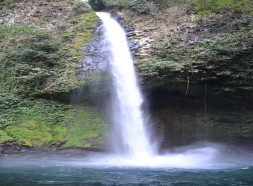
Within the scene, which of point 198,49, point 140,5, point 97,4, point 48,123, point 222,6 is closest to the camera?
point 48,123

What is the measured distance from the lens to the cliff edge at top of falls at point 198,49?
13.3m

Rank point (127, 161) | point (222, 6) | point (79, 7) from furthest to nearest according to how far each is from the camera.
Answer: point (79, 7) < point (222, 6) < point (127, 161)

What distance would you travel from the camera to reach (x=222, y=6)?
1612 cm

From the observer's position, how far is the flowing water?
26.7 ft

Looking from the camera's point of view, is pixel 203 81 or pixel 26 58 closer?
pixel 203 81

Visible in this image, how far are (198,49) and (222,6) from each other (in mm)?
3682

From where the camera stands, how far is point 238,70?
1324 cm

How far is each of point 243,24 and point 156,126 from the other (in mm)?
6181

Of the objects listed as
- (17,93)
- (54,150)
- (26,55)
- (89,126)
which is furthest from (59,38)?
(54,150)

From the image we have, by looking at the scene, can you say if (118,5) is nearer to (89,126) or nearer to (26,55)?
(26,55)

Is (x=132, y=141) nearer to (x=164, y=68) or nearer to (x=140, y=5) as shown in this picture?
(x=164, y=68)

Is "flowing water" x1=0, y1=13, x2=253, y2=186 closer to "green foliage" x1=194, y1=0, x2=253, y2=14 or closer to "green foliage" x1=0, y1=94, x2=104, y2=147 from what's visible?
"green foliage" x1=0, y1=94, x2=104, y2=147

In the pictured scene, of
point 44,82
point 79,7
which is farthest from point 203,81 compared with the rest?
point 79,7

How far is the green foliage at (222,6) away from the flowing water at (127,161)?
444cm
